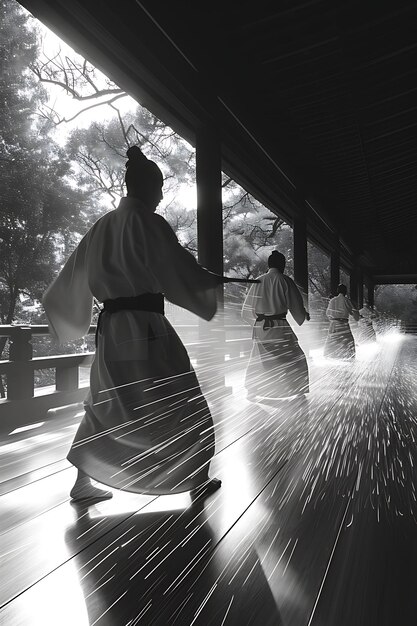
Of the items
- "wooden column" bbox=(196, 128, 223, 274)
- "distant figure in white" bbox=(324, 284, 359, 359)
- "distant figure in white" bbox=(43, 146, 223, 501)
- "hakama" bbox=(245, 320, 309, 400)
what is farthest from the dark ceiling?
"distant figure in white" bbox=(324, 284, 359, 359)

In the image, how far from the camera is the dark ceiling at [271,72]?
77.8 inches

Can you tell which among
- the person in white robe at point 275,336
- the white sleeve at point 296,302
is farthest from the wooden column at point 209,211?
the white sleeve at point 296,302

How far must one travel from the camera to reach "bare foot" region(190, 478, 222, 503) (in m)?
1.57

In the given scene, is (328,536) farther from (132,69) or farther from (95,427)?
(132,69)

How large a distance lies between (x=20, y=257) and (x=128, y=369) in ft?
25.2

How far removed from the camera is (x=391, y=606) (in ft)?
3.13

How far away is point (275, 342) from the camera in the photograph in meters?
3.75

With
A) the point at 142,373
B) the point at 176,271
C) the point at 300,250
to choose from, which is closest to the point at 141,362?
the point at 142,373

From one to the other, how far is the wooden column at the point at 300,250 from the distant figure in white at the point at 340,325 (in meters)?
1.86

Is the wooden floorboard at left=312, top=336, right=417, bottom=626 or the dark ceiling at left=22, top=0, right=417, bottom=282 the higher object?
the dark ceiling at left=22, top=0, right=417, bottom=282

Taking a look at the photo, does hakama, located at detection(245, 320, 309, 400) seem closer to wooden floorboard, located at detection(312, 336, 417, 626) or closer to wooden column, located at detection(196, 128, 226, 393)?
wooden column, located at detection(196, 128, 226, 393)

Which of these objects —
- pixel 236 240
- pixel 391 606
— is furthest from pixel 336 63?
pixel 236 240

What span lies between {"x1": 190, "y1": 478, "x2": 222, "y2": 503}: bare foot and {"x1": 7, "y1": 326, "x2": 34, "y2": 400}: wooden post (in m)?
1.94

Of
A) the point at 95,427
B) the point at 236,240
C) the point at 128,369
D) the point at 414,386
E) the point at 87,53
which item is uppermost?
the point at 236,240
